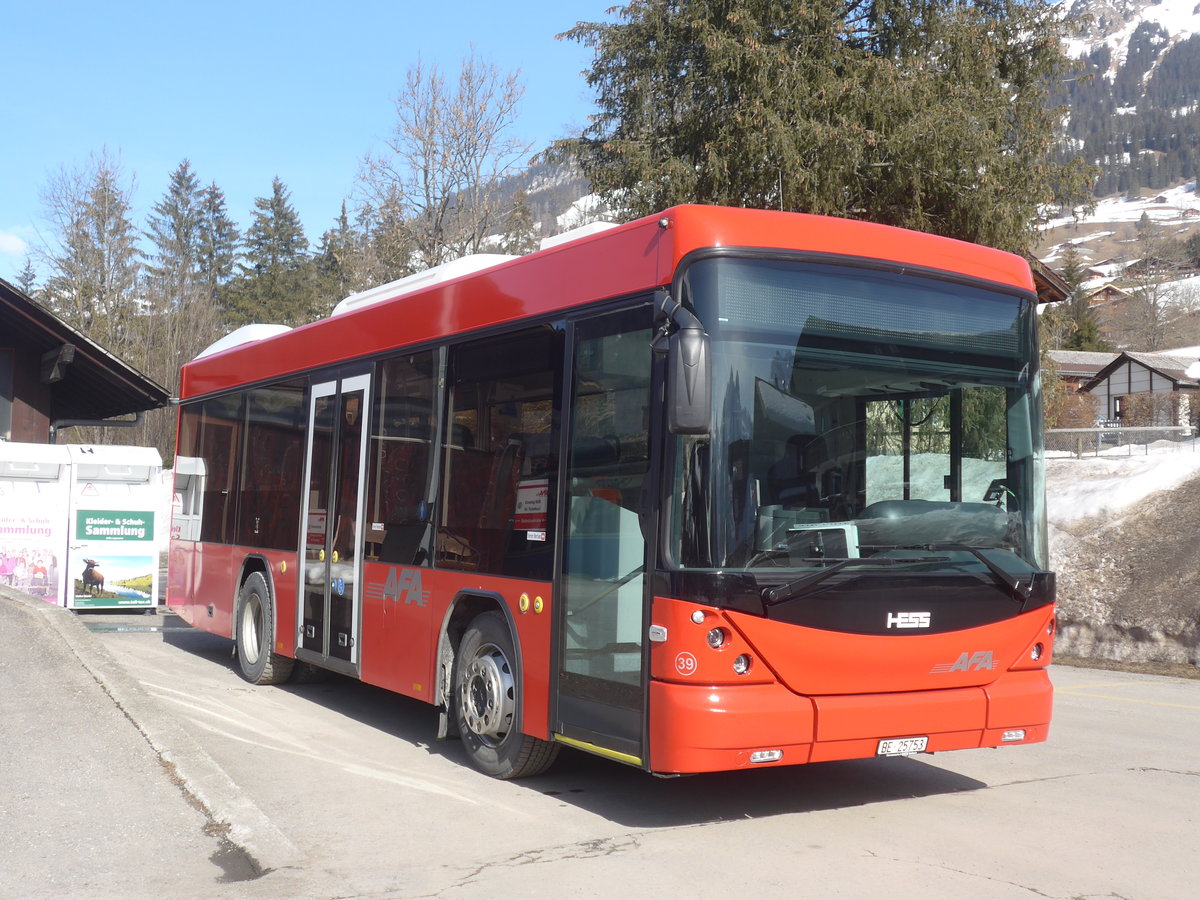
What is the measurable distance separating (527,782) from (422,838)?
4.53 ft

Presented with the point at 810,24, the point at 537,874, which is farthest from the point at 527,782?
the point at 810,24

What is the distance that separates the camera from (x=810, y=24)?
949 inches

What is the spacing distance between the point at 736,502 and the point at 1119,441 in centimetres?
2306

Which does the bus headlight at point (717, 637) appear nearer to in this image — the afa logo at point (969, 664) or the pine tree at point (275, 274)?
the afa logo at point (969, 664)

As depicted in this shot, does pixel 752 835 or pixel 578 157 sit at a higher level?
pixel 578 157

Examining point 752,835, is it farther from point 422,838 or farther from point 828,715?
point 422,838

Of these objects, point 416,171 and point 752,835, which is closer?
point 752,835

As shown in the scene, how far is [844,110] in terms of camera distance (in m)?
23.7

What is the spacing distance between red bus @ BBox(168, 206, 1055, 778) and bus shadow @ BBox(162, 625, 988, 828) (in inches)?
16.7

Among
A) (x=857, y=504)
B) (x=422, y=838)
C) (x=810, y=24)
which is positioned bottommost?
(x=422, y=838)

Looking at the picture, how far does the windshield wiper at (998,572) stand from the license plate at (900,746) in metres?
0.93

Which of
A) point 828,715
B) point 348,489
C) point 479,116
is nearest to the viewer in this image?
point 828,715

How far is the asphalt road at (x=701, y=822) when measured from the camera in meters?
5.27

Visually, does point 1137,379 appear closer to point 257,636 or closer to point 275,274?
point 275,274
